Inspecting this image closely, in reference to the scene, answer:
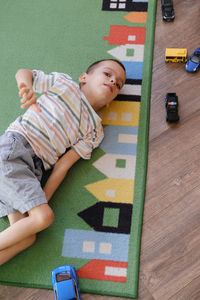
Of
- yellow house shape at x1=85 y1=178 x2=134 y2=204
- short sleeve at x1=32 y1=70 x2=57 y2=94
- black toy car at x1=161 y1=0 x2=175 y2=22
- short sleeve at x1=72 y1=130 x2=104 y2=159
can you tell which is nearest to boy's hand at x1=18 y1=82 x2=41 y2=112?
short sleeve at x1=32 y1=70 x2=57 y2=94

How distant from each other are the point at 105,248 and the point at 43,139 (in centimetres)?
42

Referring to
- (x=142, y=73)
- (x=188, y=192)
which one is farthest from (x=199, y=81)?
(x=188, y=192)

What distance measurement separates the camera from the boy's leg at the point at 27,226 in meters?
1.03

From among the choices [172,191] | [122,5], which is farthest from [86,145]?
[122,5]

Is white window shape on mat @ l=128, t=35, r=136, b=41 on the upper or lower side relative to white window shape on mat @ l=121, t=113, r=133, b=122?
upper

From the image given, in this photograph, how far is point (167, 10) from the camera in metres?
1.50

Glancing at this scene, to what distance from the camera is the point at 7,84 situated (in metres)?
1.40

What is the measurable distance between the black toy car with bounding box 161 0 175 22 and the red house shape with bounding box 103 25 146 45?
11 centimetres

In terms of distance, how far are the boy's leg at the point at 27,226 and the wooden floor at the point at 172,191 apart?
0.16 meters

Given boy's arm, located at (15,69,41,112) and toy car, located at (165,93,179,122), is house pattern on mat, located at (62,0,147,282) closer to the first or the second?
toy car, located at (165,93,179,122)

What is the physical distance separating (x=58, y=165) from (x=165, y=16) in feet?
2.74

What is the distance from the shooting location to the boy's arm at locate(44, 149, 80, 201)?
1159mm

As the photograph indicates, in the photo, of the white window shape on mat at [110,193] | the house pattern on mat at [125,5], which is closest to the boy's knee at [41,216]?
the white window shape on mat at [110,193]

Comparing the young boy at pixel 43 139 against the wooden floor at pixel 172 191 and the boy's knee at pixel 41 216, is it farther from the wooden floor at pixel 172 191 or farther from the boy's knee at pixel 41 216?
the wooden floor at pixel 172 191
